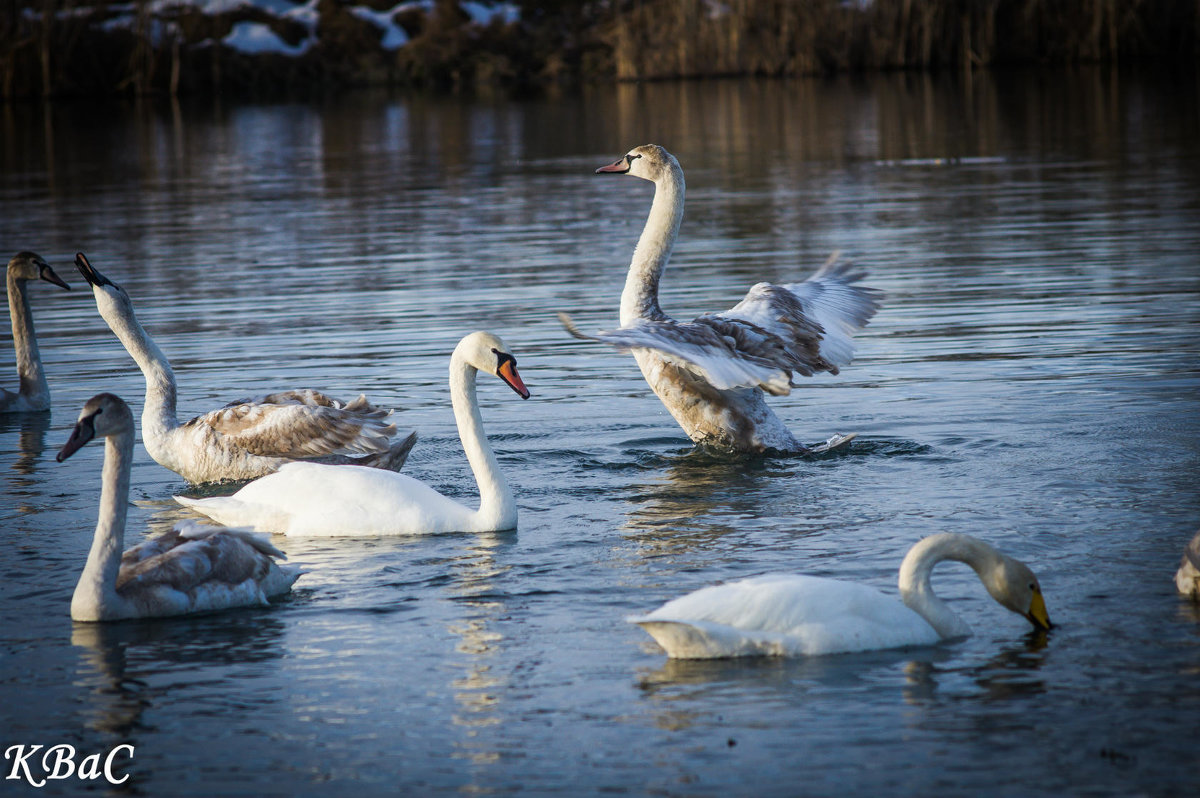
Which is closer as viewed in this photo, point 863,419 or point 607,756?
point 607,756

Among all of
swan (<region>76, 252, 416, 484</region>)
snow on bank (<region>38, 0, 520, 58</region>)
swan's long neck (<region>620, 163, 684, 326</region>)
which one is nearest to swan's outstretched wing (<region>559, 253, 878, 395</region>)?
swan's long neck (<region>620, 163, 684, 326</region>)

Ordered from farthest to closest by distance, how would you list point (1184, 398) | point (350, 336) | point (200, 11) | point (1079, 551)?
point (200, 11) → point (350, 336) → point (1184, 398) → point (1079, 551)

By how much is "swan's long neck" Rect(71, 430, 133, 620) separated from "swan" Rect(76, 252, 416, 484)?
91.6 inches

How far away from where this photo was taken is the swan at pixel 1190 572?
6.12 m

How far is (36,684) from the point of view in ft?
19.7

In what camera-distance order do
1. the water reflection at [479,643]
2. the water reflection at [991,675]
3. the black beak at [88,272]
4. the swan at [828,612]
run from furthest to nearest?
the black beak at [88,272] → the swan at [828,612] → the water reflection at [991,675] → the water reflection at [479,643]

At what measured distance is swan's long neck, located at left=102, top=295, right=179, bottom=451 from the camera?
30.4 feet

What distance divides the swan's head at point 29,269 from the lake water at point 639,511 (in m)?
0.92

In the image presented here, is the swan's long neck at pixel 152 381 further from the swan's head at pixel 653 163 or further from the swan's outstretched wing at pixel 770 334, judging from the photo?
the swan's head at pixel 653 163

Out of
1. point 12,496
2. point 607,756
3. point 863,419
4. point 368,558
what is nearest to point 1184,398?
point 863,419

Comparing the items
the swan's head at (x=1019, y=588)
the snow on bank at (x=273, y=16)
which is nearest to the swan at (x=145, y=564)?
the swan's head at (x=1019, y=588)

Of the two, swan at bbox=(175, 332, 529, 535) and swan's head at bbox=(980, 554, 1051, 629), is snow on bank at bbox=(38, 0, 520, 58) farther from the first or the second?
swan's head at bbox=(980, 554, 1051, 629)

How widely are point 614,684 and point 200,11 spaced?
66.5m

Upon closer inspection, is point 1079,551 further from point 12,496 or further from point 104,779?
point 12,496
